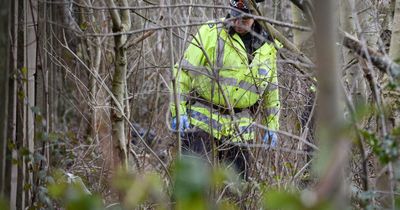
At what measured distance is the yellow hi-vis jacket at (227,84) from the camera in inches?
217

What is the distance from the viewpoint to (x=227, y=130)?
5.34m

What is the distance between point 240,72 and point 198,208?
4.06 metres

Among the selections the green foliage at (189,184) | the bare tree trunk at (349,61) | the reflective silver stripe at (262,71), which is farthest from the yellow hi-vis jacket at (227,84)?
→ the green foliage at (189,184)

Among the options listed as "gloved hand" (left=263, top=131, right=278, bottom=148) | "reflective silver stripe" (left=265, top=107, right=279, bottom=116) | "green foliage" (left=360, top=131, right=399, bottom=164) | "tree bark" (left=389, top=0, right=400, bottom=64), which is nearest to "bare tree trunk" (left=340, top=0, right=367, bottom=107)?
"tree bark" (left=389, top=0, right=400, bottom=64)

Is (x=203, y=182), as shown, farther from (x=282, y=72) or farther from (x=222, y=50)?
(x=222, y=50)

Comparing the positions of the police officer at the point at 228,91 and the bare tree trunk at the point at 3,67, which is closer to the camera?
the bare tree trunk at the point at 3,67

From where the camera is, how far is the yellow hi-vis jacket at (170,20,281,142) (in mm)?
5500

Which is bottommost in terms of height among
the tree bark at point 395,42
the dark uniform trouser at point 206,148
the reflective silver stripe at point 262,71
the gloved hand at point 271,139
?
the dark uniform trouser at point 206,148

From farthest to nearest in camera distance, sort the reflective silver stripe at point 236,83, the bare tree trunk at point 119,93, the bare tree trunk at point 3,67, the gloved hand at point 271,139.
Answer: the reflective silver stripe at point 236,83 → the bare tree trunk at point 119,93 → the gloved hand at point 271,139 → the bare tree trunk at point 3,67

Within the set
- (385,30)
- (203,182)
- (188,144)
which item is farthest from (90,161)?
(203,182)

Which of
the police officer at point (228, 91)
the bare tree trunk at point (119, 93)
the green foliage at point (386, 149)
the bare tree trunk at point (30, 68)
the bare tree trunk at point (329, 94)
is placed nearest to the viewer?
the bare tree trunk at point (329, 94)

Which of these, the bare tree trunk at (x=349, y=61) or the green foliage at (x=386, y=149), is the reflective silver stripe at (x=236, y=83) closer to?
the bare tree trunk at (x=349, y=61)

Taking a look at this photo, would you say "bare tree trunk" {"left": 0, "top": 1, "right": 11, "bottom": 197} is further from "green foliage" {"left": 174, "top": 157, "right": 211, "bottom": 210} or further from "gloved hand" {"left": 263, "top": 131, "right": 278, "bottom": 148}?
"gloved hand" {"left": 263, "top": 131, "right": 278, "bottom": 148}

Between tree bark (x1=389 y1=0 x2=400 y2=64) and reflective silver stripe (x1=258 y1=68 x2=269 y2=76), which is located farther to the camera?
reflective silver stripe (x1=258 y1=68 x2=269 y2=76)
